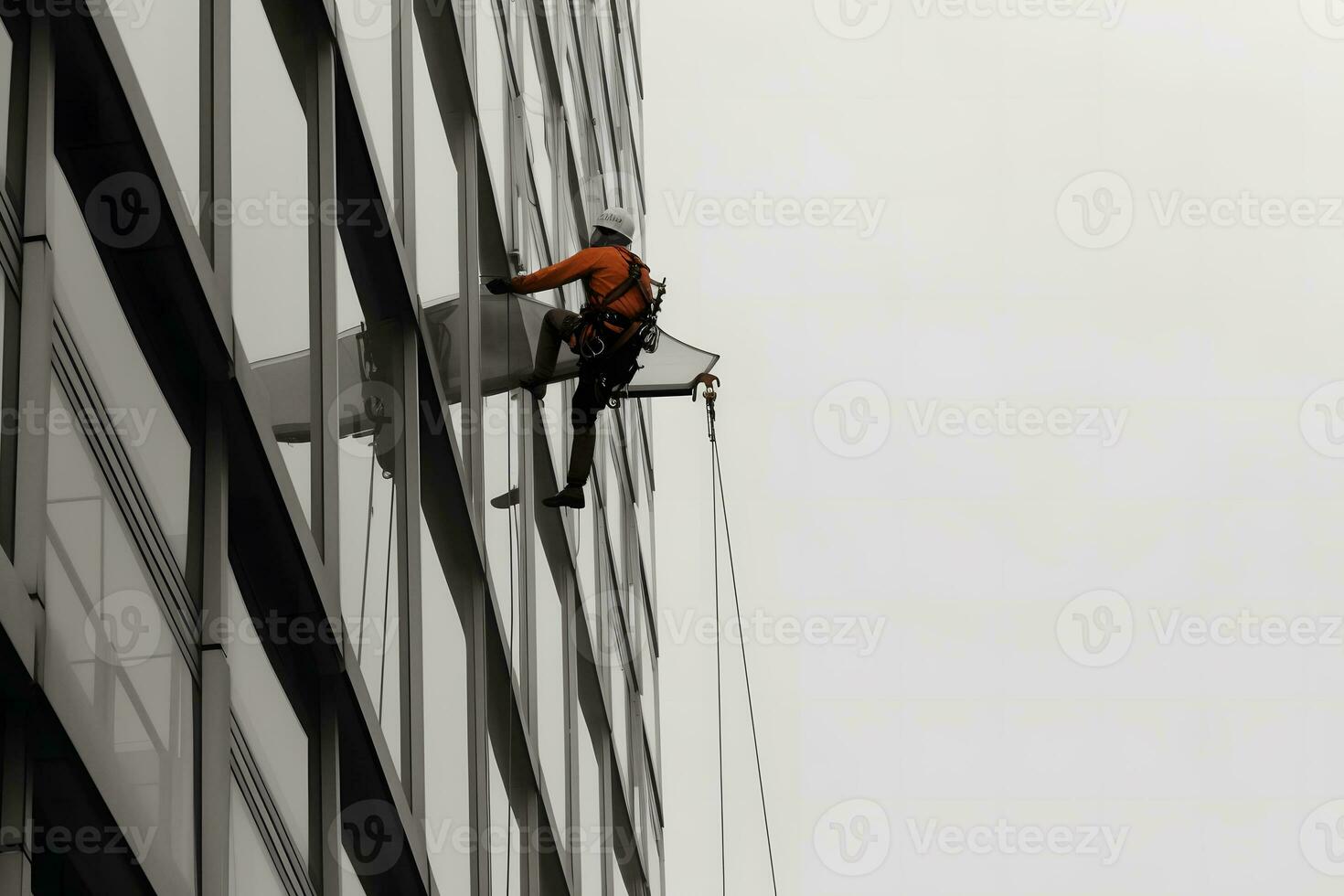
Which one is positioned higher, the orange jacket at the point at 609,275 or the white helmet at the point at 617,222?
the white helmet at the point at 617,222

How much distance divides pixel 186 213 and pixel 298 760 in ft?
9.91

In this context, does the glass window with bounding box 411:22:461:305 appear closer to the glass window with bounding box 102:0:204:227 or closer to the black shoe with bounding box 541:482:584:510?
the black shoe with bounding box 541:482:584:510

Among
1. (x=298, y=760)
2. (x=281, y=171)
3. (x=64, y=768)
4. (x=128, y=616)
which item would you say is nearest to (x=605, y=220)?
(x=281, y=171)

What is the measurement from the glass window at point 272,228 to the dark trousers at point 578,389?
16.5 feet

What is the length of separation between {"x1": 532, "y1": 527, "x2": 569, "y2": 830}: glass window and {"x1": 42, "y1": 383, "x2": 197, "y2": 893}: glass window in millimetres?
10020

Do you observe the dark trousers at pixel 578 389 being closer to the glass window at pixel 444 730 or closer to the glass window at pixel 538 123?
the glass window at pixel 444 730

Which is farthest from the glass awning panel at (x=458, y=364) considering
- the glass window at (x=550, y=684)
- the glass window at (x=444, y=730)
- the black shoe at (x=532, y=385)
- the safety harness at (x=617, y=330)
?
the glass window at (x=550, y=684)

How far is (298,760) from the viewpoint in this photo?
9430 millimetres

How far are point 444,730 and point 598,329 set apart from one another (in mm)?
3600

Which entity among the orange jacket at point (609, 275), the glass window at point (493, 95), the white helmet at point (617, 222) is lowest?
the orange jacket at point (609, 275)

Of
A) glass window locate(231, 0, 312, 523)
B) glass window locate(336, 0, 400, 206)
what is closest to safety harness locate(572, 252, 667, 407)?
glass window locate(336, 0, 400, 206)

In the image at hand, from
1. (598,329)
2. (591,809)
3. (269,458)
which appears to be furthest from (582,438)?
(591,809)

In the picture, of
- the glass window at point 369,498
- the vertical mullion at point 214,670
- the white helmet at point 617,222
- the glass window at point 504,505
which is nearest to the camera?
the vertical mullion at point 214,670

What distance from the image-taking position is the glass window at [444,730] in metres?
12.5
